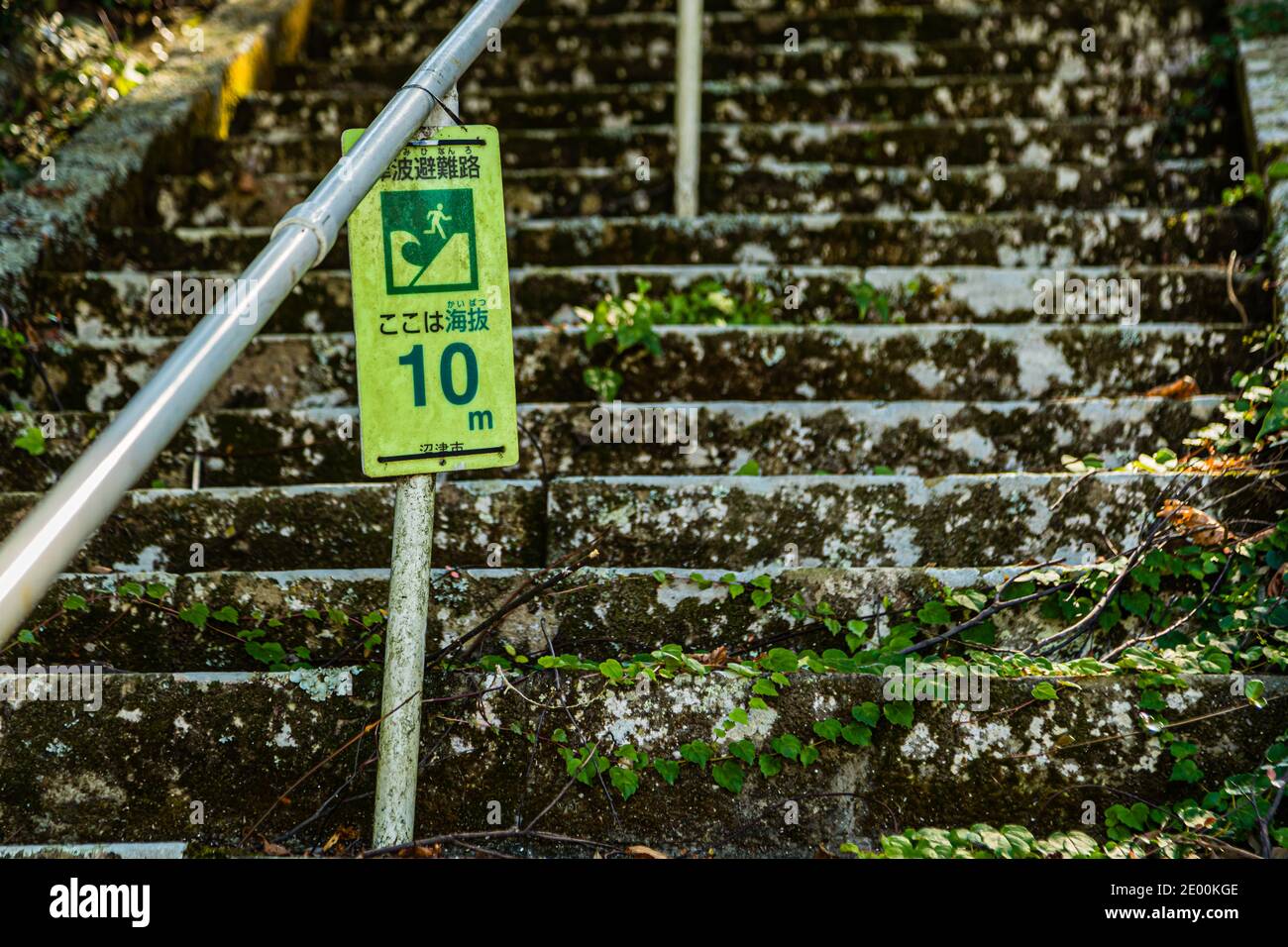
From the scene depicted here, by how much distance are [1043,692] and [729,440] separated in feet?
3.72

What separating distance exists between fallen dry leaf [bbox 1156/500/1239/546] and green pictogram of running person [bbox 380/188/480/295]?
64.8 inches

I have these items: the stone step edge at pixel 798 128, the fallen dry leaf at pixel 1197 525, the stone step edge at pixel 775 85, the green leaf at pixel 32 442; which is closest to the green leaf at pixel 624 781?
the fallen dry leaf at pixel 1197 525

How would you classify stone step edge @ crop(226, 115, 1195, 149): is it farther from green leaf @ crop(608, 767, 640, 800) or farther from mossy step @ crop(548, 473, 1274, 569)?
green leaf @ crop(608, 767, 640, 800)

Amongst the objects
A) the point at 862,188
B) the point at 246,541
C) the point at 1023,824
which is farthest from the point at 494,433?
the point at 862,188

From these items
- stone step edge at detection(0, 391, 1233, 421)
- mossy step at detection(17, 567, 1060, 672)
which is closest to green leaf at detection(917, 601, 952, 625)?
mossy step at detection(17, 567, 1060, 672)

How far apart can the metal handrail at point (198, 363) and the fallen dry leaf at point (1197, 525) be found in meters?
1.79

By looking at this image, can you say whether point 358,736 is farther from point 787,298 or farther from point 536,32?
point 536,32

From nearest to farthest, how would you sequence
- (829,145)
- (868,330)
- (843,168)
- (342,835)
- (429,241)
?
(429,241), (342,835), (868,330), (843,168), (829,145)

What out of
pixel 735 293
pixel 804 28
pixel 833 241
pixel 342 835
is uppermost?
pixel 804 28

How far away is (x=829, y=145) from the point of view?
403 cm

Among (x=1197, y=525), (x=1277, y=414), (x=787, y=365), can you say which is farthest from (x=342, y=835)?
(x=1277, y=414)

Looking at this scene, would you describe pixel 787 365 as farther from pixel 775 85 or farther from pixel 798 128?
pixel 775 85

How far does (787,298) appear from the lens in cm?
323
